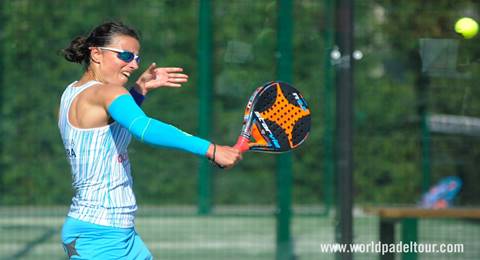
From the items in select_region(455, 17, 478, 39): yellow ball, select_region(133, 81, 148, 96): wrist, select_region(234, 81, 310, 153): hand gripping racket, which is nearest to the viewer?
select_region(234, 81, 310, 153): hand gripping racket

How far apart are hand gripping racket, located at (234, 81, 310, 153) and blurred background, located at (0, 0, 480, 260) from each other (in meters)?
2.53

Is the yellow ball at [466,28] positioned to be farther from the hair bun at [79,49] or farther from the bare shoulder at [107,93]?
the bare shoulder at [107,93]

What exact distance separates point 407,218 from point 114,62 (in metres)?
2.50

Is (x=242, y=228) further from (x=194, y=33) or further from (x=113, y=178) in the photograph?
(x=113, y=178)

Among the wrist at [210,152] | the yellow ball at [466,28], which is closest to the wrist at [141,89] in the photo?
the wrist at [210,152]

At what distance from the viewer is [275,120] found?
3504 mm

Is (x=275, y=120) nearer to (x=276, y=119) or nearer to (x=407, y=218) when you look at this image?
(x=276, y=119)

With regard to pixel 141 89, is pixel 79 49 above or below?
above

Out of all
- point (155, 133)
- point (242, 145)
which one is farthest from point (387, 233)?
point (155, 133)

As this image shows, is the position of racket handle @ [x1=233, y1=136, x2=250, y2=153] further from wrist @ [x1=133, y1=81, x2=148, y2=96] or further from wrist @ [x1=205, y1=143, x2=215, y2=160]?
wrist @ [x1=133, y1=81, x2=148, y2=96]

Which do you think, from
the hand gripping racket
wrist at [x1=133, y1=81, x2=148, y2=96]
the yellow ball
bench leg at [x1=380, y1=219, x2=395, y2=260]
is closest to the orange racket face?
the hand gripping racket

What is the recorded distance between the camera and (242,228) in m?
6.39

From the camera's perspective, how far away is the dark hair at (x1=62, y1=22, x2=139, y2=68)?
11.7ft

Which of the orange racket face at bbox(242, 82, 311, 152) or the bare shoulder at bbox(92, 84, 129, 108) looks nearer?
the bare shoulder at bbox(92, 84, 129, 108)
